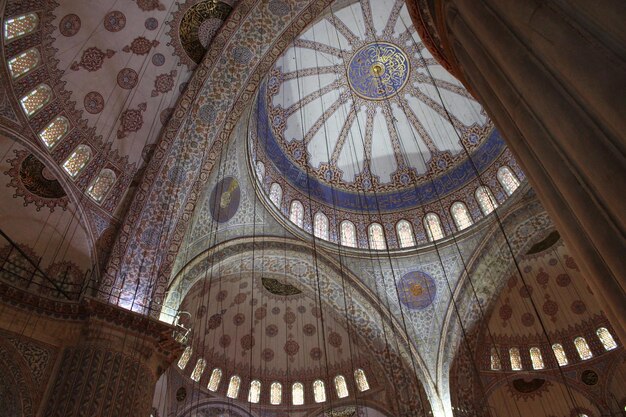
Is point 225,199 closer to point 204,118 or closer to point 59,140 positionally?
point 204,118

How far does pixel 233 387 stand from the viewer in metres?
12.8

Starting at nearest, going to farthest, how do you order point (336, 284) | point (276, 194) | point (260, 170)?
1. point (260, 170)
2. point (276, 194)
3. point (336, 284)

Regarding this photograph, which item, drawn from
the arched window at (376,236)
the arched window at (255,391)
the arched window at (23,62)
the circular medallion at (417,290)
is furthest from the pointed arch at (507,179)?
the arched window at (23,62)

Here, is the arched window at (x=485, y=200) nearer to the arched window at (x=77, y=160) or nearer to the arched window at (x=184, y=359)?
the arched window at (x=184, y=359)

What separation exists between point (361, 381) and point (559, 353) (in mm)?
5614

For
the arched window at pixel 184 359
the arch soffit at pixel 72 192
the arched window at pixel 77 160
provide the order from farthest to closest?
1. the arched window at pixel 184 359
2. the arched window at pixel 77 160
3. the arch soffit at pixel 72 192

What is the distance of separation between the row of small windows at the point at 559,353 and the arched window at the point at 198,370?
8111mm

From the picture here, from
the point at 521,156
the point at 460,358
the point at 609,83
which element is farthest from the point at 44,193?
the point at 460,358

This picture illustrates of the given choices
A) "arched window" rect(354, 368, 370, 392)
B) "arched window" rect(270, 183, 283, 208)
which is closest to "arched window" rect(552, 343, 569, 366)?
"arched window" rect(354, 368, 370, 392)

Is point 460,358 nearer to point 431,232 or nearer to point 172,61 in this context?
point 431,232

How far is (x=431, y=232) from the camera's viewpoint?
12.4m

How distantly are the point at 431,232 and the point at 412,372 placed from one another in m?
3.82

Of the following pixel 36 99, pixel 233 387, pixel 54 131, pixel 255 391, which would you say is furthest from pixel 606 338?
pixel 36 99

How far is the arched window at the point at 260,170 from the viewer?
1112 cm
